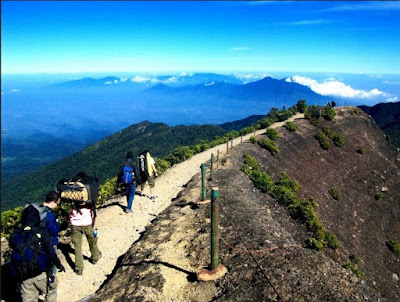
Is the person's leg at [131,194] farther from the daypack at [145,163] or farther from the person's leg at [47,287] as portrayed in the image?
the person's leg at [47,287]

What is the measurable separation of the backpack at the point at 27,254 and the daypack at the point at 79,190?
2277 millimetres

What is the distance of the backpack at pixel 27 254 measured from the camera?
686 cm

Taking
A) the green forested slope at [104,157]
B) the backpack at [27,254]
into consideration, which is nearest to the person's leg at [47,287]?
the backpack at [27,254]

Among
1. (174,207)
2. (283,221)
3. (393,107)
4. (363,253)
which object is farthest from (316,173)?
(393,107)

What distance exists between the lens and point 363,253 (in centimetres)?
2344

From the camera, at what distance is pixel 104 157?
143375 millimetres

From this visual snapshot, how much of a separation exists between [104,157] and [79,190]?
14039 centimetres

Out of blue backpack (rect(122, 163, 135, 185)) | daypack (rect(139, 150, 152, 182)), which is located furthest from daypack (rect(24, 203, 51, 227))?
daypack (rect(139, 150, 152, 182))

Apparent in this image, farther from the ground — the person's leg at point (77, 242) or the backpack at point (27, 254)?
the backpack at point (27, 254)

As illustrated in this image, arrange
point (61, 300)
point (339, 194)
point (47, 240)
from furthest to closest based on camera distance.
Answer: point (339, 194), point (61, 300), point (47, 240)

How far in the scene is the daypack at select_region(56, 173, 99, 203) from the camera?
370 inches

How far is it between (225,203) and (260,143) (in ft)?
58.6

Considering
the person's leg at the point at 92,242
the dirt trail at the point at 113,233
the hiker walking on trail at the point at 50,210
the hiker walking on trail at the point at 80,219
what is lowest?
the dirt trail at the point at 113,233

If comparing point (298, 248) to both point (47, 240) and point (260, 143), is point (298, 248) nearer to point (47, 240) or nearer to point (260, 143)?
point (47, 240)
